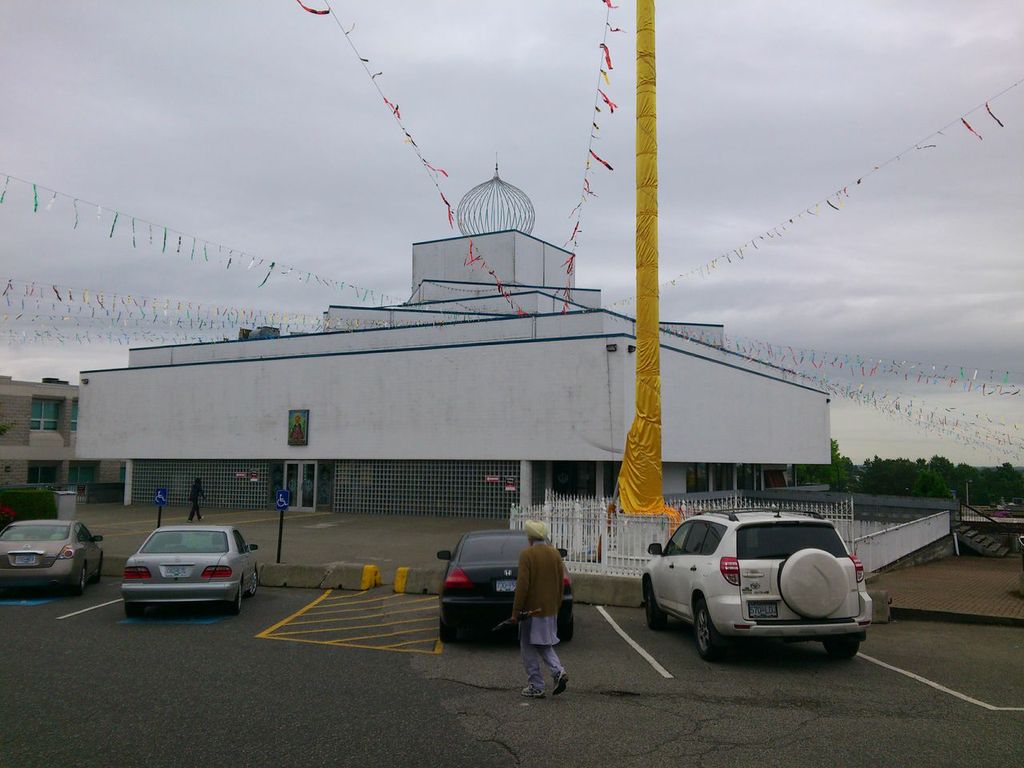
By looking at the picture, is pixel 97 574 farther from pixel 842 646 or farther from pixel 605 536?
pixel 842 646

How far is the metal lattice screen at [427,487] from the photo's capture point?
30.0 meters

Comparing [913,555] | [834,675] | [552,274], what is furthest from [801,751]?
[552,274]

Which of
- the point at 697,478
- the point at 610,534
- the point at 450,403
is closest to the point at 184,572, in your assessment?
the point at 610,534

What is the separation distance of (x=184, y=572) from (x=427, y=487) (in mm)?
19852

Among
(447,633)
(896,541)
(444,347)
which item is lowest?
(447,633)

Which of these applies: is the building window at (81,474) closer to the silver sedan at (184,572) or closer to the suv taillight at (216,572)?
the silver sedan at (184,572)

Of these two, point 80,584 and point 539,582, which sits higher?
point 539,582

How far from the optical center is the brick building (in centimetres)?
5056

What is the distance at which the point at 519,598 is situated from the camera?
24.2ft

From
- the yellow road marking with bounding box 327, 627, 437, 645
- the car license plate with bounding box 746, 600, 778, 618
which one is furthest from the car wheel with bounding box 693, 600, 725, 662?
the yellow road marking with bounding box 327, 627, 437, 645

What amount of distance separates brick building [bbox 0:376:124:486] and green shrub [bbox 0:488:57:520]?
2958 cm

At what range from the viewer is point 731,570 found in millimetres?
8797

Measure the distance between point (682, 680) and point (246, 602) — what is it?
814 centimetres

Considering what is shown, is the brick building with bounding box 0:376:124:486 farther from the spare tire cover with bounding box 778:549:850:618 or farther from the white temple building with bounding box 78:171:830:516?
the spare tire cover with bounding box 778:549:850:618
